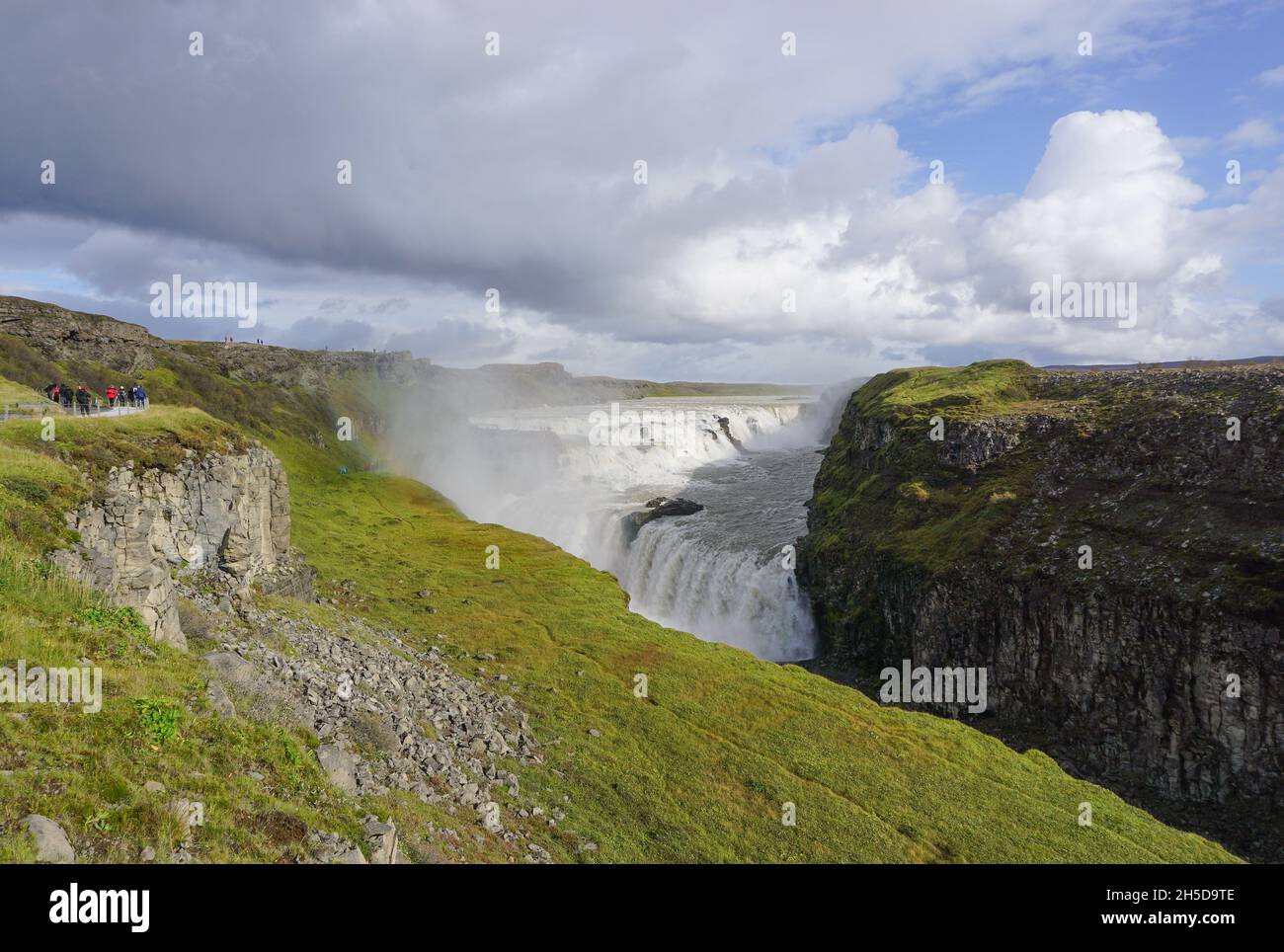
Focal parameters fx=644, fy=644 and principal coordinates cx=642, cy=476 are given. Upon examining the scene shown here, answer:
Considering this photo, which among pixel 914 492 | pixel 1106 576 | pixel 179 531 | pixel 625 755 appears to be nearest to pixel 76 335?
pixel 179 531

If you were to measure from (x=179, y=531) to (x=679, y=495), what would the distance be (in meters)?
72.5

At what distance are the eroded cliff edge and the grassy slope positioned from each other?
9.18m

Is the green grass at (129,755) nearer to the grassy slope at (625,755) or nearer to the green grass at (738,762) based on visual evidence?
the grassy slope at (625,755)

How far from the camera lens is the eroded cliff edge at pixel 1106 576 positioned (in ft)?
113

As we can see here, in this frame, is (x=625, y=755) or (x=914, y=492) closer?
(x=625, y=755)

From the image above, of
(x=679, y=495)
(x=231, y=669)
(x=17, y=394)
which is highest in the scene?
(x=17, y=394)

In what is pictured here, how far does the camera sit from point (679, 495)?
98938 millimetres

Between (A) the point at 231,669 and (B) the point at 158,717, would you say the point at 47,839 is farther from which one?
(A) the point at 231,669

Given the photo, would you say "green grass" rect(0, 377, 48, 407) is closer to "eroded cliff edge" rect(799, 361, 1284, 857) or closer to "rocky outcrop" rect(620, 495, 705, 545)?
"rocky outcrop" rect(620, 495, 705, 545)

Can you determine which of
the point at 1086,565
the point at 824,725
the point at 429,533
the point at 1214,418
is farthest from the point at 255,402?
the point at 1214,418

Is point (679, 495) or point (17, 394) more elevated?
point (17, 394)

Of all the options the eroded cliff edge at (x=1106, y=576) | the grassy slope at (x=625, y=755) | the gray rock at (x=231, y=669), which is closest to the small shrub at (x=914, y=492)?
the eroded cliff edge at (x=1106, y=576)

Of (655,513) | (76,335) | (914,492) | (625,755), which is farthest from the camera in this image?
(76,335)

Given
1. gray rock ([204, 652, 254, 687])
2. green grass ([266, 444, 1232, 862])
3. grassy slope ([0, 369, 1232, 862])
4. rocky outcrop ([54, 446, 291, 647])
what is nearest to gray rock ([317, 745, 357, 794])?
grassy slope ([0, 369, 1232, 862])
